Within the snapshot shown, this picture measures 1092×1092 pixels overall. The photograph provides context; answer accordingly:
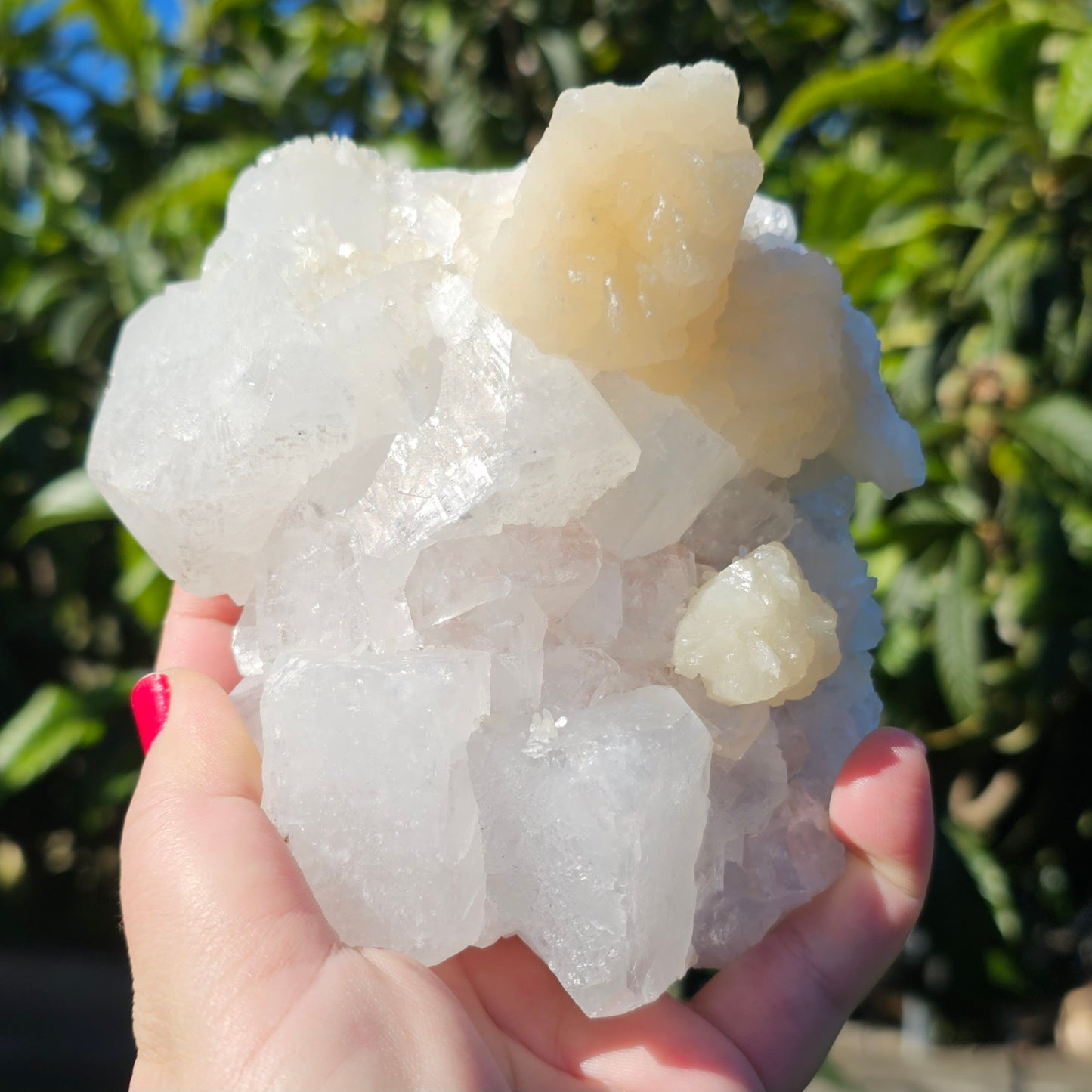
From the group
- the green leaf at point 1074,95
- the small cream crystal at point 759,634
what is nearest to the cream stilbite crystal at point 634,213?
the small cream crystal at point 759,634

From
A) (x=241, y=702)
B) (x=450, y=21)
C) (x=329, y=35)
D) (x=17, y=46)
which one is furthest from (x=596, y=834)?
(x=17, y=46)

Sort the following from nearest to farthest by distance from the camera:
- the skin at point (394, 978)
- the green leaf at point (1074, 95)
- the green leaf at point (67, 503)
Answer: the skin at point (394, 978), the green leaf at point (1074, 95), the green leaf at point (67, 503)

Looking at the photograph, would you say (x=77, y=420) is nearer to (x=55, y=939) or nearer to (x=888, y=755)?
(x=55, y=939)

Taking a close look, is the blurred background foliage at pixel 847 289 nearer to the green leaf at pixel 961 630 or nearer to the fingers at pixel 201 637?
the green leaf at pixel 961 630

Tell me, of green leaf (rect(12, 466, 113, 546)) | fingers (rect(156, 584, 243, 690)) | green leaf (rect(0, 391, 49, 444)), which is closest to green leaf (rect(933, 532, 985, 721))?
fingers (rect(156, 584, 243, 690))

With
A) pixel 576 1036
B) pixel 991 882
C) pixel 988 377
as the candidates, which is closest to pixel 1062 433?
pixel 988 377

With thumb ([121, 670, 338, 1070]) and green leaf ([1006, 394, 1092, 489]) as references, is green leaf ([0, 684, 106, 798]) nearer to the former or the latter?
thumb ([121, 670, 338, 1070])
